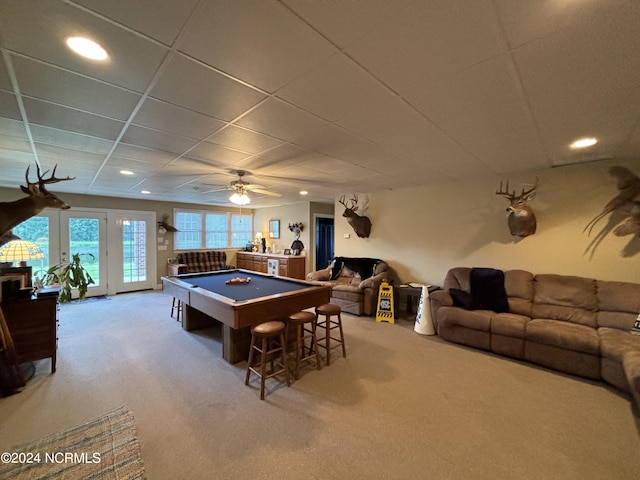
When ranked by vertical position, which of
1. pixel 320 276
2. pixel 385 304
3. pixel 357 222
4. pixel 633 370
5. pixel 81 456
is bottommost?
pixel 81 456

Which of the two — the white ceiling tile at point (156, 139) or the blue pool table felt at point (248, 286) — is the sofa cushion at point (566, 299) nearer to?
the blue pool table felt at point (248, 286)

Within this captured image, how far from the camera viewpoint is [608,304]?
3.15m

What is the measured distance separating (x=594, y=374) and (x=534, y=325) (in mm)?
637

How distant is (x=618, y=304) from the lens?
10.1 ft

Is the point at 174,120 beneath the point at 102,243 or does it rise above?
above

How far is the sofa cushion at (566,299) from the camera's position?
10.7 ft

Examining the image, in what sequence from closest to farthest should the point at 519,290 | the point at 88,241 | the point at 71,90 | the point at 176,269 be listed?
the point at 71,90 < the point at 519,290 < the point at 88,241 < the point at 176,269

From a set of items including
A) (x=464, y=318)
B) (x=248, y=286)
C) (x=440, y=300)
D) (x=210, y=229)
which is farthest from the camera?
(x=210, y=229)

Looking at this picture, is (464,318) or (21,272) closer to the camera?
(21,272)

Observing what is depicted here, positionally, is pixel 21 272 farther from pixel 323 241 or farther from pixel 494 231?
pixel 323 241

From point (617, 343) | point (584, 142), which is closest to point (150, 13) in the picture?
point (584, 142)

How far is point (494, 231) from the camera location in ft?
14.1

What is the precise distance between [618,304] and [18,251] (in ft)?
23.8

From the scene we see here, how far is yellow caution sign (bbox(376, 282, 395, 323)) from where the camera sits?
4.67 m
